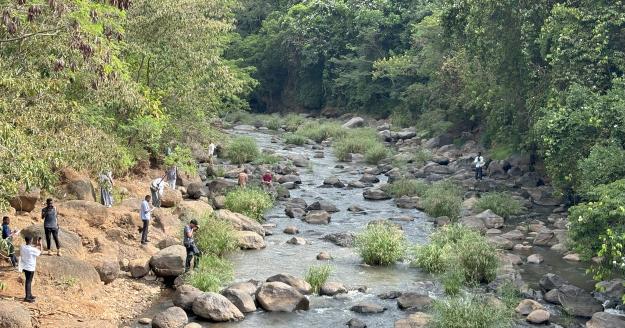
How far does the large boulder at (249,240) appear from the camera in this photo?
22312mm

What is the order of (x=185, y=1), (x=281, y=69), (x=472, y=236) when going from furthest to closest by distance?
(x=281, y=69)
(x=185, y=1)
(x=472, y=236)

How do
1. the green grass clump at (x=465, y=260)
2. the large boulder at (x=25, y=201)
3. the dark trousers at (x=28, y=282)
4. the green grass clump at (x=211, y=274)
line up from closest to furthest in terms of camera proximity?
the dark trousers at (x=28, y=282) → the green grass clump at (x=211, y=274) → the green grass clump at (x=465, y=260) → the large boulder at (x=25, y=201)

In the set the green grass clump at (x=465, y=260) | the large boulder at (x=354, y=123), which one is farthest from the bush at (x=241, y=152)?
the green grass clump at (x=465, y=260)

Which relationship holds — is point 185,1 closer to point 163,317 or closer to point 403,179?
point 403,179

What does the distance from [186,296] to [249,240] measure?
6.06 metres

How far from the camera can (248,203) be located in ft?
86.6

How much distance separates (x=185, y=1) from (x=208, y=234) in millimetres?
10765

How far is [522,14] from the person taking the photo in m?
28.9

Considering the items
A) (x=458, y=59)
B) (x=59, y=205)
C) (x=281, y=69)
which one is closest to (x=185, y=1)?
(x=59, y=205)

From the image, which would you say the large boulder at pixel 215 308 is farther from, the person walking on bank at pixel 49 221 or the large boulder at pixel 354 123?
the large boulder at pixel 354 123

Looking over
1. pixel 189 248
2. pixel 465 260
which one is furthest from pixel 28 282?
pixel 465 260

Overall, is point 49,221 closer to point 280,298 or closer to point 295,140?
point 280,298

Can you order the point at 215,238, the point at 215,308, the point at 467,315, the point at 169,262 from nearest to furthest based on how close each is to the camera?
the point at 467,315 → the point at 215,308 → the point at 169,262 → the point at 215,238

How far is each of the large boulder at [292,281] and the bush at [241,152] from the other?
70.0 feet
